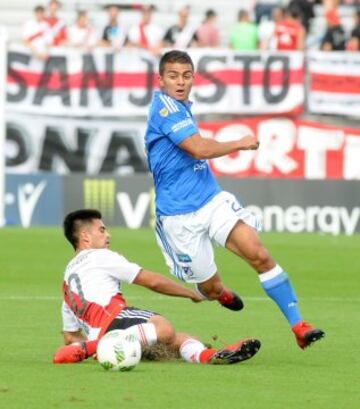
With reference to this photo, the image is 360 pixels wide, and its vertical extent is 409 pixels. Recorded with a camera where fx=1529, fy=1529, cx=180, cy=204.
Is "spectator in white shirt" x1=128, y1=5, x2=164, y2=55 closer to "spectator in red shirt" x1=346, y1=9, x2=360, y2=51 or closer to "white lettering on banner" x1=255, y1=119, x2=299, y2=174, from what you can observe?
"white lettering on banner" x1=255, y1=119, x2=299, y2=174

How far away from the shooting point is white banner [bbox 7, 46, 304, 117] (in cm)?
2572

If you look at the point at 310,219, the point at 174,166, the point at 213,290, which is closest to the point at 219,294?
the point at 213,290

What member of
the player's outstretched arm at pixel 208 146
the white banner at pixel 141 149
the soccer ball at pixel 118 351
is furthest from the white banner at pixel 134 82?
the soccer ball at pixel 118 351

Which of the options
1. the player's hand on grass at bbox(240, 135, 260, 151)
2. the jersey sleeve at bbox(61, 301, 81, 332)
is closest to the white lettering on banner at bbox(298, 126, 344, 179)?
the player's hand on grass at bbox(240, 135, 260, 151)

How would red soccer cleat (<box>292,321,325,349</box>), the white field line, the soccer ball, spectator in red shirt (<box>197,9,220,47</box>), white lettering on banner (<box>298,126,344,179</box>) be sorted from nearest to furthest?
the soccer ball
red soccer cleat (<box>292,321,325,349</box>)
the white field line
white lettering on banner (<box>298,126,344,179</box>)
spectator in red shirt (<box>197,9,220,47</box>)

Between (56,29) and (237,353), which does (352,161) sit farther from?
(237,353)

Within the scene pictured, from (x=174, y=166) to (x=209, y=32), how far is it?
1674 cm

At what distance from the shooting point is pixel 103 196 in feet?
81.3

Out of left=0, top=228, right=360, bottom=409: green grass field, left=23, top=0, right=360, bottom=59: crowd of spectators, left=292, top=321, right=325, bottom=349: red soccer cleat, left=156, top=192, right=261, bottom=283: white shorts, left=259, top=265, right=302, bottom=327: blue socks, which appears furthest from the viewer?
left=23, top=0, right=360, bottom=59: crowd of spectators

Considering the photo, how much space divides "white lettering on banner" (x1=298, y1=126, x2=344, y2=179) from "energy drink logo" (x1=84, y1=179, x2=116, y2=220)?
3.41 metres

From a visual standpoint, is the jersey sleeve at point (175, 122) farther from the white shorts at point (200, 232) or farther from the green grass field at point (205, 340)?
the green grass field at point (205, 340)

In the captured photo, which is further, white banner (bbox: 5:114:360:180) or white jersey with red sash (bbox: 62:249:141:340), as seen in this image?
white banner (bbox: 5:114:360:180)

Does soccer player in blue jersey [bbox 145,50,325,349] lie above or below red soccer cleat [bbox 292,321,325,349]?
above

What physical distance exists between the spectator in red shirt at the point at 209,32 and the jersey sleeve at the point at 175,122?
16518 millimetres
